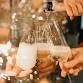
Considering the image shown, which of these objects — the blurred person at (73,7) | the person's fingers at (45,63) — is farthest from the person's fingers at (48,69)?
the blurred person at (73,7)

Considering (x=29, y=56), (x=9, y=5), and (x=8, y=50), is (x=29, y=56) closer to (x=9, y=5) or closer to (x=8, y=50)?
(x=8, y=50)

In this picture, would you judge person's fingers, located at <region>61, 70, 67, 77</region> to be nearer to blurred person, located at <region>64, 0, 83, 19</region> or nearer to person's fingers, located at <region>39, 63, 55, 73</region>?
person's fingers, located at <region>39, 63, 55, 73</region>

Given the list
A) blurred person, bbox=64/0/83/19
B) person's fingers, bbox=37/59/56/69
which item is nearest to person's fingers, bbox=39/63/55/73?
person's fingers, bbox=37/59/56/69

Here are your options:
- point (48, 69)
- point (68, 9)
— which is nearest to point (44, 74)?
point (48, 69)

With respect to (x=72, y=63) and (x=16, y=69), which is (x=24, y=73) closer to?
(x=16, y=69)

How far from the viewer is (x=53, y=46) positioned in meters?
1.13

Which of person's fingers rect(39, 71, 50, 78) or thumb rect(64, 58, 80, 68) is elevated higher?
thumb rect(64, 58, 80, 68)

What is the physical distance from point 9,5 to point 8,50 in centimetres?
15

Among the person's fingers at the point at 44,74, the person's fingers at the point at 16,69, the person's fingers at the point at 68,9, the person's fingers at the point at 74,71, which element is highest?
the person's fingers at the point at 68,9

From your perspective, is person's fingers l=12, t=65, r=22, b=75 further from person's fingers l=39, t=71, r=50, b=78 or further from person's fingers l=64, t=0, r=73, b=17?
person's fingers l=64, t=0, r=73, b=17

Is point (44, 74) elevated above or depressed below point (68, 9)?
below

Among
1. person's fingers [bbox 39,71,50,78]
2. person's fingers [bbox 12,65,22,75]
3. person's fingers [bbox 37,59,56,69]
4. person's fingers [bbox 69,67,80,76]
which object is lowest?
person's fingers [bbox 39,71,50,78]

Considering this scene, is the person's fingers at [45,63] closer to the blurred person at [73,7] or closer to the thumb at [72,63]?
the thumb at [72,63]

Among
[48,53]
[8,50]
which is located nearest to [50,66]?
[48,53]
